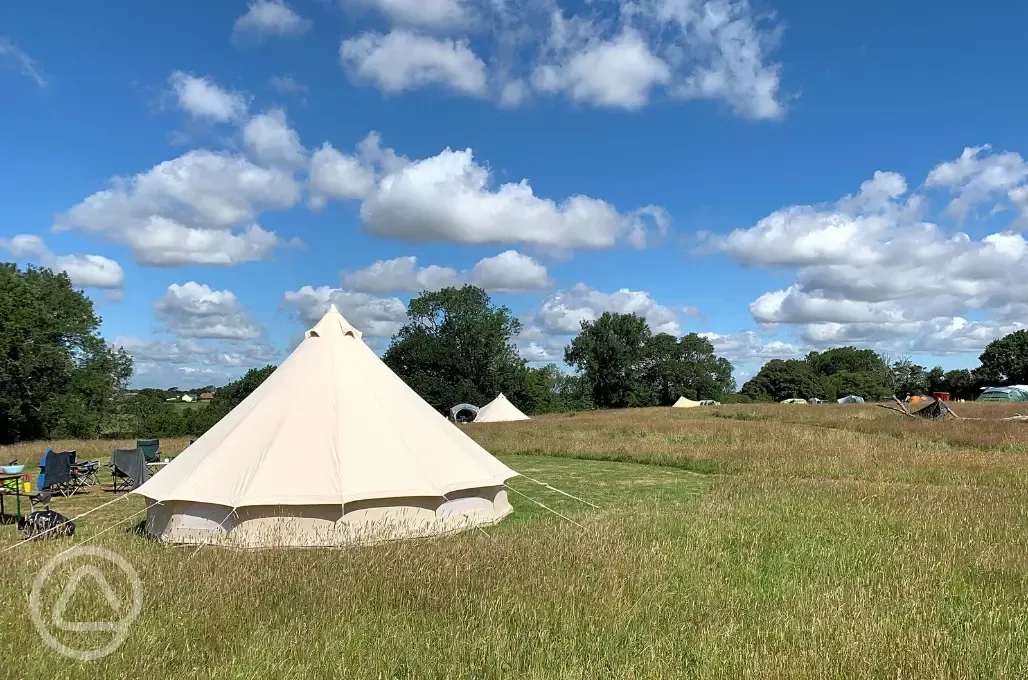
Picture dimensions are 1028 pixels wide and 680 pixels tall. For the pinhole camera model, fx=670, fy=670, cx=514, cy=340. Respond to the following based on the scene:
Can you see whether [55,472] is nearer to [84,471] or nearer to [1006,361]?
[84,471]

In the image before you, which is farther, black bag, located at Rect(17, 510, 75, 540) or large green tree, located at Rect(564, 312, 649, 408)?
large green tree, located at Rect(564, 312, 649, 408)

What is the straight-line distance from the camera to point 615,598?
15.9ft

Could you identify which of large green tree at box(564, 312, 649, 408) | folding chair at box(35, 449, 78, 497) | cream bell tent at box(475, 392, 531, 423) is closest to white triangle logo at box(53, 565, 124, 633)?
folding chair at box(35, 449, 78, 497)

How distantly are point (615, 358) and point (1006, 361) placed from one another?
39.1 metres

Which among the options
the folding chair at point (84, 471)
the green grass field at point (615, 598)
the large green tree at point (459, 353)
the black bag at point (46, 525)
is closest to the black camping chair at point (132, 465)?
the folding chair at point (84, 471)

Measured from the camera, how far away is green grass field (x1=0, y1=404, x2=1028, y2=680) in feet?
12.7

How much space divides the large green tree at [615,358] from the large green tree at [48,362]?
4435cm

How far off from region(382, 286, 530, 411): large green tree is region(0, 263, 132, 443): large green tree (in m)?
24.7

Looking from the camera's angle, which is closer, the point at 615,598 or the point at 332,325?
the point at 615,598

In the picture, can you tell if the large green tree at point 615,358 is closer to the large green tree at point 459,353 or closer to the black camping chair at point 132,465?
the large green tree at point 459,353

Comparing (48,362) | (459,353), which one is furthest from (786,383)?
(48,362)

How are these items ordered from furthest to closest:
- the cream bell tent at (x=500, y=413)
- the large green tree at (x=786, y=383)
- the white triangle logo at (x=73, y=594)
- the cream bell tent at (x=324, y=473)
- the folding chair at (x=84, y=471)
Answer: the large green tree at (x=786, y=383) → the cream bell tent at (x=500, y=413) → the folding chair at (x=84, y=471) → the cream bell tent at (x=324, y=473) → the white triangle logo at (x=73, y=594)

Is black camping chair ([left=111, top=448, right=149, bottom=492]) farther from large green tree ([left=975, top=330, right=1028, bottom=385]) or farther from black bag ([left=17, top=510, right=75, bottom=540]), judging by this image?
large green tree ([left=975, top=330, right=1028, bottom=385])

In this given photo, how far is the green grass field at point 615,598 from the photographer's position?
387cm
